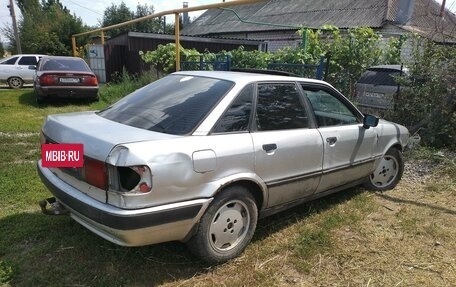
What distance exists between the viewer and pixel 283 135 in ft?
11.5

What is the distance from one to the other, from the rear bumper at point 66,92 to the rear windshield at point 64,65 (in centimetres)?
63

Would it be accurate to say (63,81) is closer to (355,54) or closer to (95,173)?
(355,54)

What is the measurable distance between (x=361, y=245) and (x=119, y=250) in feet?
7.28

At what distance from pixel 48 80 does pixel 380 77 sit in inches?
324

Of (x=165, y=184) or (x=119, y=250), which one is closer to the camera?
(x=165, y=184)

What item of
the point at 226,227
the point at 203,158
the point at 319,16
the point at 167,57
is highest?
the point at 319,16

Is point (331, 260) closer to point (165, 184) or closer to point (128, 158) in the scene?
point (165, 184)

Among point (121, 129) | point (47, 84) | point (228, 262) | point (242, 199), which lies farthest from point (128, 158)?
point (47, 84)

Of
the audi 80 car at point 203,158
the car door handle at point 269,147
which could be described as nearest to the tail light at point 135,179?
the audi 80 car at point 203,158

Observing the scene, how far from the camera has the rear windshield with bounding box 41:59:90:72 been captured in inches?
430

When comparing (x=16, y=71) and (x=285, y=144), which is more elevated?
(x=285, y=144)

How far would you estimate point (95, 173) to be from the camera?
273 centimetres

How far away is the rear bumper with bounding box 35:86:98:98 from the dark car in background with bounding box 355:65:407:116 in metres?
7.16

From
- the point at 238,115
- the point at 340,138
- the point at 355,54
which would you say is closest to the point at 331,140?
the point at 340,138
